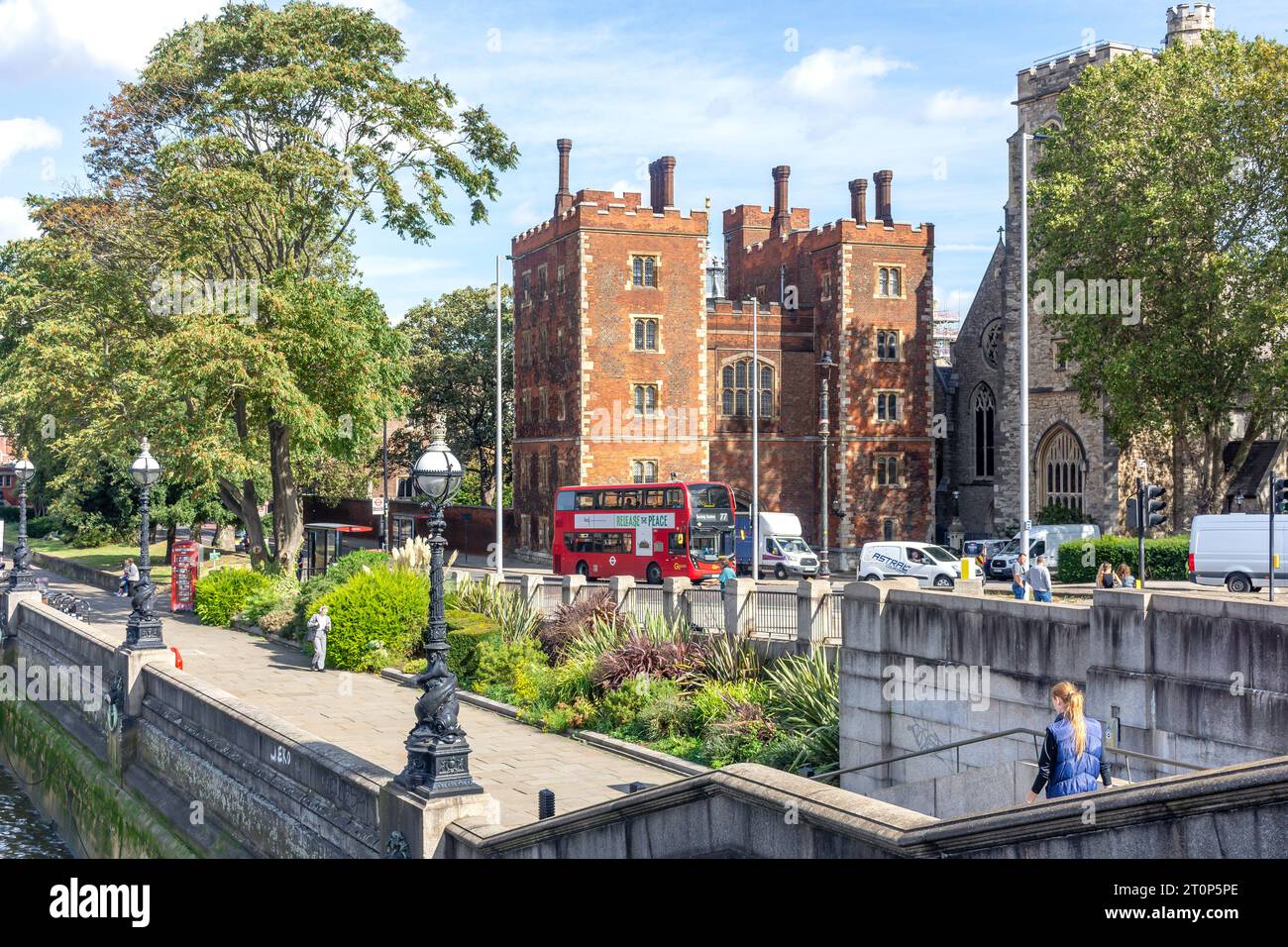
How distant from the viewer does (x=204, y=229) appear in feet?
104

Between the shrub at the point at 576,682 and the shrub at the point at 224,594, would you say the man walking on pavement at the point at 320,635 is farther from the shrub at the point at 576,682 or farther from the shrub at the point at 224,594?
the shrub at the point at 224,594

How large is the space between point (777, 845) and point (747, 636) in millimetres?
13916

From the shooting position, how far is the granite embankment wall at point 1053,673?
12250mm

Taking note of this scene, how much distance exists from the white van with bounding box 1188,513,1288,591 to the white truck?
14.9 metres

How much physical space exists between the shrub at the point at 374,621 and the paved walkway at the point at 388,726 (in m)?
0.57

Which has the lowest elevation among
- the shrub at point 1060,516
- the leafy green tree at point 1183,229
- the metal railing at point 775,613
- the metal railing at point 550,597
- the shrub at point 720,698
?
the shrub at point 720,698

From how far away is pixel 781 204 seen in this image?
6378 centimetres

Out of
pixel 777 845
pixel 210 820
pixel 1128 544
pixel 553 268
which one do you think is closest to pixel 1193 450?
pixel 1128 544

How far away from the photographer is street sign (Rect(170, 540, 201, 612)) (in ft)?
123

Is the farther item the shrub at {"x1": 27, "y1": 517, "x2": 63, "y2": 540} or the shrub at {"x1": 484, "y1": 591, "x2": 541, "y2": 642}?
the shrub at {"x1": 27, "y1": 517, "x2": 63, "y2": 540}

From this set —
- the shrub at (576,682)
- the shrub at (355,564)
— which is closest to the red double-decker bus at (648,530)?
the shrub at (355,564)

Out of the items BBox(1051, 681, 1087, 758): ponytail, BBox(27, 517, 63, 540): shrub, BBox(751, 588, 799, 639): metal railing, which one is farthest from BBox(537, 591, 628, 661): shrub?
BBox(27, 517, 63, 540): shrub

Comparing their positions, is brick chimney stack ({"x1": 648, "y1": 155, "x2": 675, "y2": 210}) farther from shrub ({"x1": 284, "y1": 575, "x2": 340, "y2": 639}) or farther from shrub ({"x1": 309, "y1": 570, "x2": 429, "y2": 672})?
shrub ({"x1": 309, "y1": 570, "x2": 429, "y2": 672})

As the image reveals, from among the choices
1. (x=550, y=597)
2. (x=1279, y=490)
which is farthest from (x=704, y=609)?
(x=1279, y=490)
